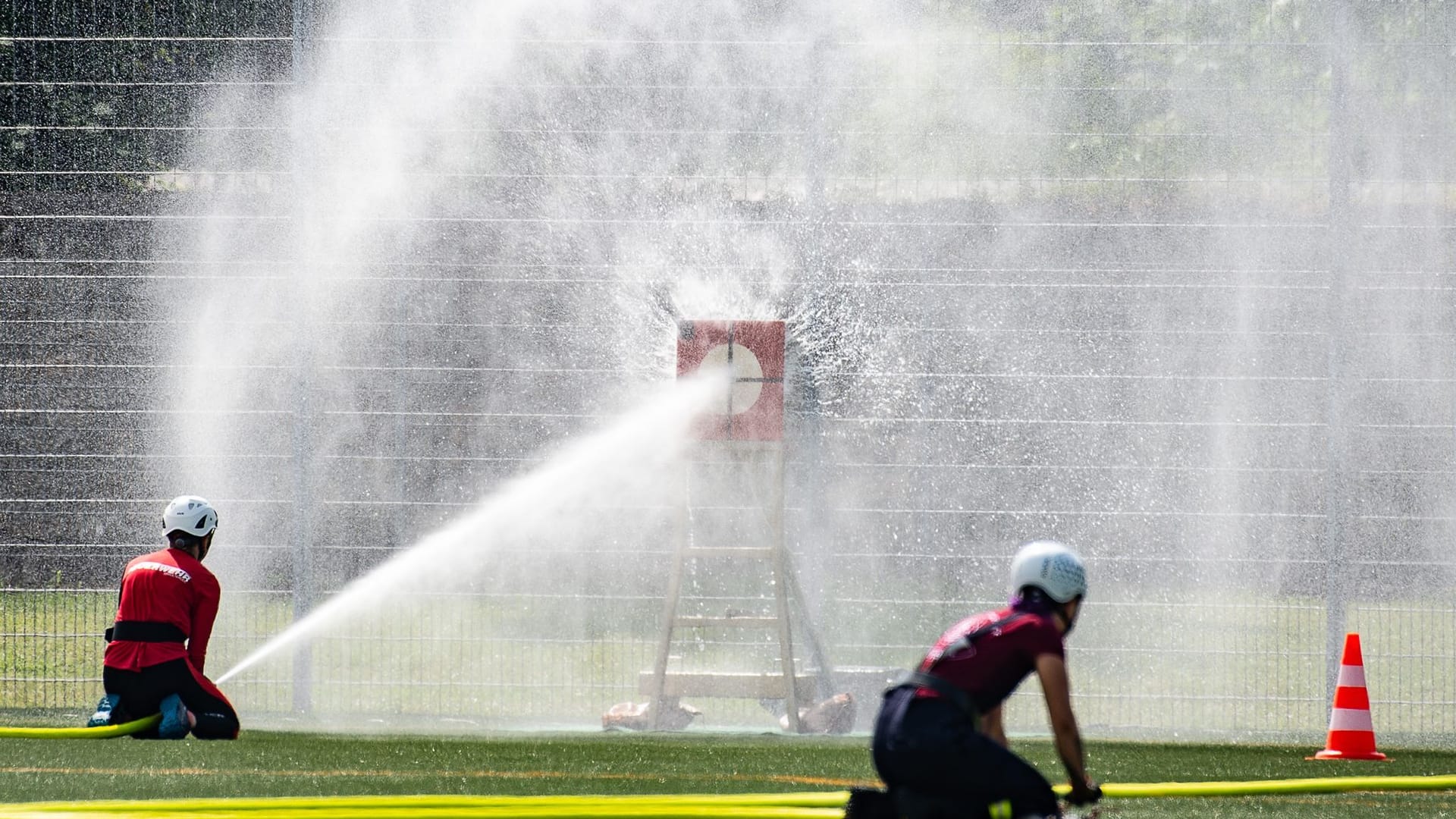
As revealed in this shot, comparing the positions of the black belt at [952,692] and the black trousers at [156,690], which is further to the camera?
the black trousers at [156,690]

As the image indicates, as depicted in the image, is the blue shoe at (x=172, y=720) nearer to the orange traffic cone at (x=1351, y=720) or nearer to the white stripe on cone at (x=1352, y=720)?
the orange traffic cone at (x=1351, y=720)

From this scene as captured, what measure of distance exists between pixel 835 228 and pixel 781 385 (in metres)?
1.55

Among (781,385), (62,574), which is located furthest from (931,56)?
(62,574)

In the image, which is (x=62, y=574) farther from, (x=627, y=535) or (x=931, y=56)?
(x=931, y=56)

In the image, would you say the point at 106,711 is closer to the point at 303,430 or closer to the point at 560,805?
the point at 303,430

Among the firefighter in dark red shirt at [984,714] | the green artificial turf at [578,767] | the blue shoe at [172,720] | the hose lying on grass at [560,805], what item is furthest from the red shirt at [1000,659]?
the blue shoe at [172,720]

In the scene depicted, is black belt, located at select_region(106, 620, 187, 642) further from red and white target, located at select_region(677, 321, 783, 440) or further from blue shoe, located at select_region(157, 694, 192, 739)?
red and white target, located at select_region(677, 321, 783, 440)

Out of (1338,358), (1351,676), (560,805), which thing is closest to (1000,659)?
(560,805)

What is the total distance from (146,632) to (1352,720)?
253 inches

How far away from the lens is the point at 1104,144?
12.9 m

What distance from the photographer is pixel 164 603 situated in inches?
406

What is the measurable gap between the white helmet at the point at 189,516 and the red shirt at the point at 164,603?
128 mm

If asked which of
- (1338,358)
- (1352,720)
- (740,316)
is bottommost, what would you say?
(1352,720)

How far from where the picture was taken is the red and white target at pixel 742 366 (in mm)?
11812
